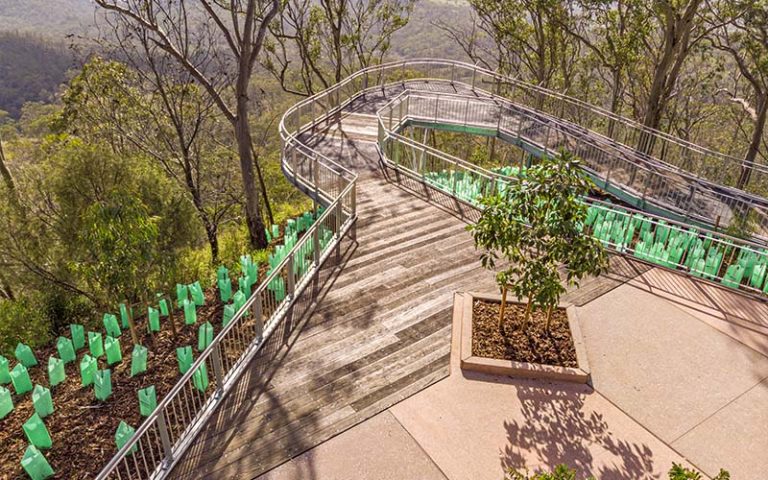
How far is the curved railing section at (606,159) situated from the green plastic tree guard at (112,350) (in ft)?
31.3

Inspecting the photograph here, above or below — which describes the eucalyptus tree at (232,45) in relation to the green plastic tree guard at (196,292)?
above

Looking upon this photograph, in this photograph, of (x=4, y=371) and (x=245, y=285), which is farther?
(x=245, y=285)

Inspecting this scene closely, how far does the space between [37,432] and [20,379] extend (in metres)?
2.34

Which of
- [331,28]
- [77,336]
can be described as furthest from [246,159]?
[331,28]

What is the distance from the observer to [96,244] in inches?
320

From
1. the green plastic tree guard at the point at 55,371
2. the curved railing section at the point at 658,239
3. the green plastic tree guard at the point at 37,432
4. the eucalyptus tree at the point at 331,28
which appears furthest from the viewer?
the eucalyptus tree at the point at 331,28

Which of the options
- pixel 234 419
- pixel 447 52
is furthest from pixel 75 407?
pixel 447 52

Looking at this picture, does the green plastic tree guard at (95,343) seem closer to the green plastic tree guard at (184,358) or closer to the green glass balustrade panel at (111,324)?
the green glass balustrade panel at (111,324)

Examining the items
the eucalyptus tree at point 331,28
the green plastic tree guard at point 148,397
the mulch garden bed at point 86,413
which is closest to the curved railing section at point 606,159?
the mulch garden bed at point 86,413

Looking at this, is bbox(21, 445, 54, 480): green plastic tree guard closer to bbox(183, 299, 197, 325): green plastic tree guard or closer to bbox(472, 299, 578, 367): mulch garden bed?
bbox(183, 299, 197, 325): green plastic tree guard

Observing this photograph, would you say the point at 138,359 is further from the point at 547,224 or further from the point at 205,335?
the point at 547,224

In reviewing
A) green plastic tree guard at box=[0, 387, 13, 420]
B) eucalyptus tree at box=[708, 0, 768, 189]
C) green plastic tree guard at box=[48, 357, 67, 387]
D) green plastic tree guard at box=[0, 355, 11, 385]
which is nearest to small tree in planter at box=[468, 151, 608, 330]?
green plastic tree guard at box=[48, 357, 67, 387]

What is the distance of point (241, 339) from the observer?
8.61 metres

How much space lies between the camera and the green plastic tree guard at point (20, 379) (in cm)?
809
